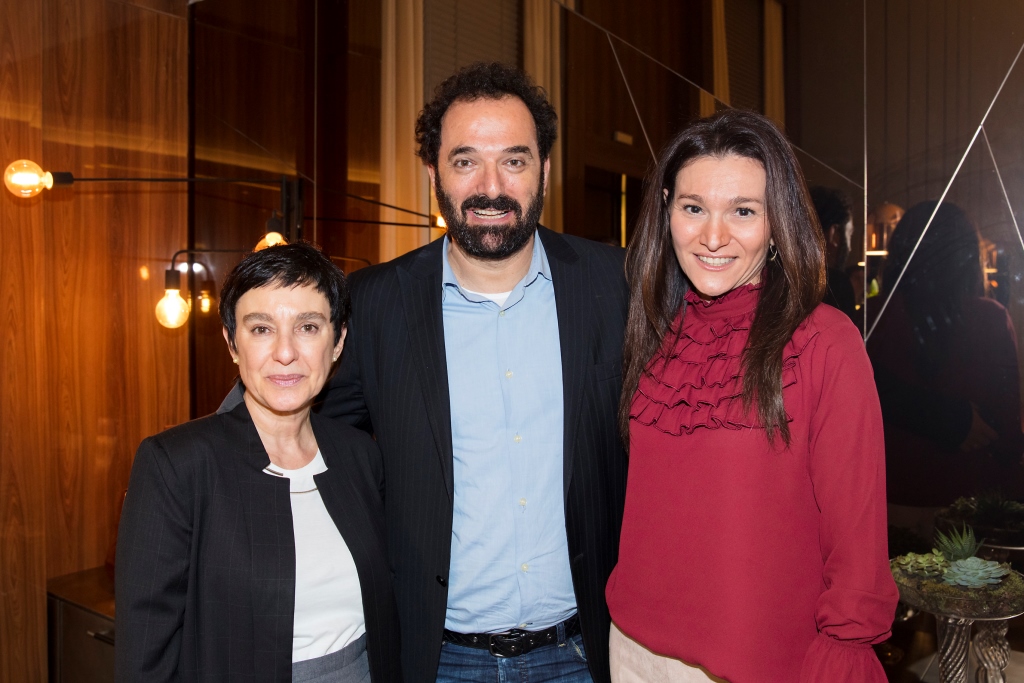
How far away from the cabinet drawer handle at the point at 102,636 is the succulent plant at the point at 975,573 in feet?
10.2

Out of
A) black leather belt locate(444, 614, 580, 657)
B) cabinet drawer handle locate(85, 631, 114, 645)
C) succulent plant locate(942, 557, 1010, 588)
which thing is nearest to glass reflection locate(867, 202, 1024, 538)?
succulent plant locate(942, 557, 1010, 588)

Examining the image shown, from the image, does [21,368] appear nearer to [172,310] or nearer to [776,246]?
[172,310]

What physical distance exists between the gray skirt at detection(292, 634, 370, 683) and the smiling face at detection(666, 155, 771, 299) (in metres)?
0.98

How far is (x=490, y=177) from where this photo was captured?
6.49 feet

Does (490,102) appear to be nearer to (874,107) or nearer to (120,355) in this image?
(874,107)

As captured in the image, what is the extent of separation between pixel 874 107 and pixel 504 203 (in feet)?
4.53

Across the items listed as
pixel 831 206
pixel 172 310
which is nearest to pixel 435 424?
pixel 831 206

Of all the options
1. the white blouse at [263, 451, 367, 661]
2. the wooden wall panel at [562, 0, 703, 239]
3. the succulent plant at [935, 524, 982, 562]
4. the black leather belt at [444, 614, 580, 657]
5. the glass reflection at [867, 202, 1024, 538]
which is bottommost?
the black leather belt at [444, 614, 580, 657]

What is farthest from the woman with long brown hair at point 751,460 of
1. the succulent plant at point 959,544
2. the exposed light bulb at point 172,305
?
the exposed light bulb at point 172,305

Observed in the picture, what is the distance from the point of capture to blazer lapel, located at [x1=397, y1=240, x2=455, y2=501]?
1.84m

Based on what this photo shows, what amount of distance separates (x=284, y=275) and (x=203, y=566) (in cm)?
58

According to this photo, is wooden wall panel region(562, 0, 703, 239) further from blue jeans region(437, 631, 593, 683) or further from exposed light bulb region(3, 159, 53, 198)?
exposed light bulb region(3, 159, 53, 198)

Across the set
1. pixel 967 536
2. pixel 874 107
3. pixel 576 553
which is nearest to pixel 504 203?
pixel 576 553

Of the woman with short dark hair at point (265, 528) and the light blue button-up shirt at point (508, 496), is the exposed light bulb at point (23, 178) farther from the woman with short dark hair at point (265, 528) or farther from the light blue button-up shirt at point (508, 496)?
the light blue button-up shirt at point (508, 496)
